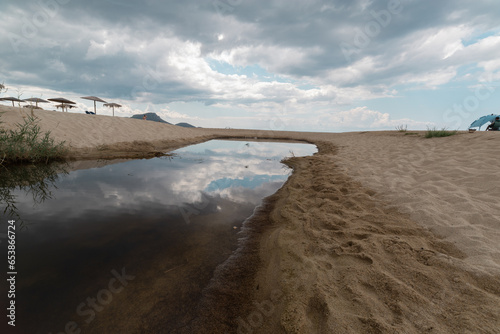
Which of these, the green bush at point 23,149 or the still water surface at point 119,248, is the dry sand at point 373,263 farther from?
the green bush at point 23,149

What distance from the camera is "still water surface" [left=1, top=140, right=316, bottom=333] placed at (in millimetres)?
1895

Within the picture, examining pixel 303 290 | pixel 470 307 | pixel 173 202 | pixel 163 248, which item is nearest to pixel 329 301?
pixel 303 290

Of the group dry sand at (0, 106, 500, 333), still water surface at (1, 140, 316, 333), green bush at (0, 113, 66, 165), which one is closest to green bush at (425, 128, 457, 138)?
dry sand at (0, 106, 500, 333)

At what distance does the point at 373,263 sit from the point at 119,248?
3.32 m

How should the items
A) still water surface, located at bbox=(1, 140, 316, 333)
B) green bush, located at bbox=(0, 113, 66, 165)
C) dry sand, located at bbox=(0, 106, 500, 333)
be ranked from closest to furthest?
dry sand, located at bbox=(0, 106, 500, 333) → still water surface, located at bbox=(1, 140, 316, 333) → green bush, located at bbox=(0, 113, 66, 165)

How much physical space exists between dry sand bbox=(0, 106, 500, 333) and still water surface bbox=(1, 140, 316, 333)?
0.43 metres

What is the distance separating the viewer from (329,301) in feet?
5.87

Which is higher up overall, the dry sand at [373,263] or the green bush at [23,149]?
the green bush at [23,149]

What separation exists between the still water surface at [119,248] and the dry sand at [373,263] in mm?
428

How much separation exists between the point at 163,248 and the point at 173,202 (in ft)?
5.87

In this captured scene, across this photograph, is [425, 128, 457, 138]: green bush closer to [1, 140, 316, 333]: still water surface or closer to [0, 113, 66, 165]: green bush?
[1, 140, 316, 333]: still water surface

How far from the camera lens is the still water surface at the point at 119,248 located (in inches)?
74.6


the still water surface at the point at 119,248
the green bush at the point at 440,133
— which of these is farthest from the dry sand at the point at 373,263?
the green bush at the point at 440,133

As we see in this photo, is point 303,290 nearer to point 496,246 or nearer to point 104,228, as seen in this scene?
point 496,246
